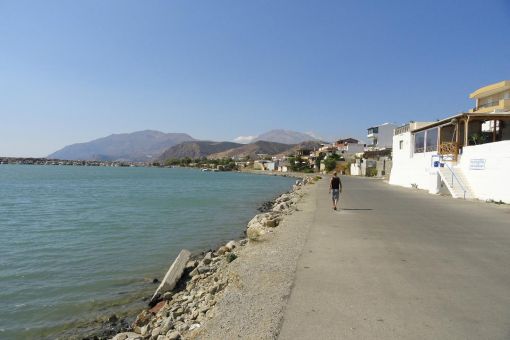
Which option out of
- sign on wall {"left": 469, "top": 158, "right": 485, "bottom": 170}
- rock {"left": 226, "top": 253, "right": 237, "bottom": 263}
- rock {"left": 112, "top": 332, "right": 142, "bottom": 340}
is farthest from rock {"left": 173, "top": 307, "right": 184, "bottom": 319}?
sign on wall {"left": 469, "top": 158, "right": 485, "bottom": 170}

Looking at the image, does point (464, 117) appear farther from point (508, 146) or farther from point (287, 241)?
point (287, 241)

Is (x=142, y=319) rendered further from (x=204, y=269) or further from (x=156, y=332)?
(x=204, y=269)

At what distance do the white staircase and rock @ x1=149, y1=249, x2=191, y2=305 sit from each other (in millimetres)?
17719

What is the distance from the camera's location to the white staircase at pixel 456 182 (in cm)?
2255

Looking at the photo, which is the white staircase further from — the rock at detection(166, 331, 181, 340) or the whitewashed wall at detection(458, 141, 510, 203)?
the rock at detection(166, 331, 181, 340)

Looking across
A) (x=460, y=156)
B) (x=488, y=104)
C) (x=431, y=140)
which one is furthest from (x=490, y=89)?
(x=460, y=156)

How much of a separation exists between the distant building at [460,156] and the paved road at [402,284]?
8.84 meters

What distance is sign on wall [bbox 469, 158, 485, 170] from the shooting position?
832 inches

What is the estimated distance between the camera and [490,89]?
147 ft

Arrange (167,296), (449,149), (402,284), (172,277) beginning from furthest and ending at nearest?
(449,149) < (172,277) < (167,296) < (402,284)

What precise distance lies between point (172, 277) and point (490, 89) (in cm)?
4644

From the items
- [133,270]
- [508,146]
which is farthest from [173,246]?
[508,146]

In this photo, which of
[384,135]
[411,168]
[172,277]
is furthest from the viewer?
[384,135]

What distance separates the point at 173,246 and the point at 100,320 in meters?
7.11
